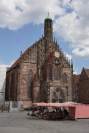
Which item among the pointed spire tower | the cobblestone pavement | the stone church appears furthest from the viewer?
the pointed spire tower

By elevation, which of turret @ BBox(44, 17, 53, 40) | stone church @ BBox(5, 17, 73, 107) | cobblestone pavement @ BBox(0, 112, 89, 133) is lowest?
cobblestone pavement @ BBox(0, 112, 89, 133)

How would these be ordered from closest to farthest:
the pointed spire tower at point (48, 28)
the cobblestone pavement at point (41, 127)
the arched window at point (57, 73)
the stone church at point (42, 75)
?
the cobblestone pavement at point (41, 127) < the stone church at point (42, 75) < the arched window at point (57, 73) < the pointed spire tower at point (48, 28)

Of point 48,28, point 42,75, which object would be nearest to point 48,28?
point 48,28

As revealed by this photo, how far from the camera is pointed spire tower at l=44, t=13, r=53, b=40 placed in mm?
90688

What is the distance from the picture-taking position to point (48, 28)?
9150 centimetres

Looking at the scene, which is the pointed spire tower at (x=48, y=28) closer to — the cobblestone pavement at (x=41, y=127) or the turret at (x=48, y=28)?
Answer: the turret at (x=48, y=28)

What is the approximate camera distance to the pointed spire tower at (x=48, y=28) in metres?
90.7

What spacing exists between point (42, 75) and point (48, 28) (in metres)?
14.1

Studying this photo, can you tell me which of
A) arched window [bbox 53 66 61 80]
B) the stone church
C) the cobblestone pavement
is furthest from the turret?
the cobblestone pavement

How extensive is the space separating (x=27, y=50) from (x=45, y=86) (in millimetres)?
11401

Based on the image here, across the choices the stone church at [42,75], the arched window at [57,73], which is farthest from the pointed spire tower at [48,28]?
the arched window at [57,73]

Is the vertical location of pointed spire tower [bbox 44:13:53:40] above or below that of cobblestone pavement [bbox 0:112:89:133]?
above

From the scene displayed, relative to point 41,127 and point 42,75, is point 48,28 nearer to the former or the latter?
point 42,75

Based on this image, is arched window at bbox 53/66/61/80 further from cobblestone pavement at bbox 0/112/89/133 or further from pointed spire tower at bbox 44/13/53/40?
cobblestone pavement at bbox 0/112/89/133
